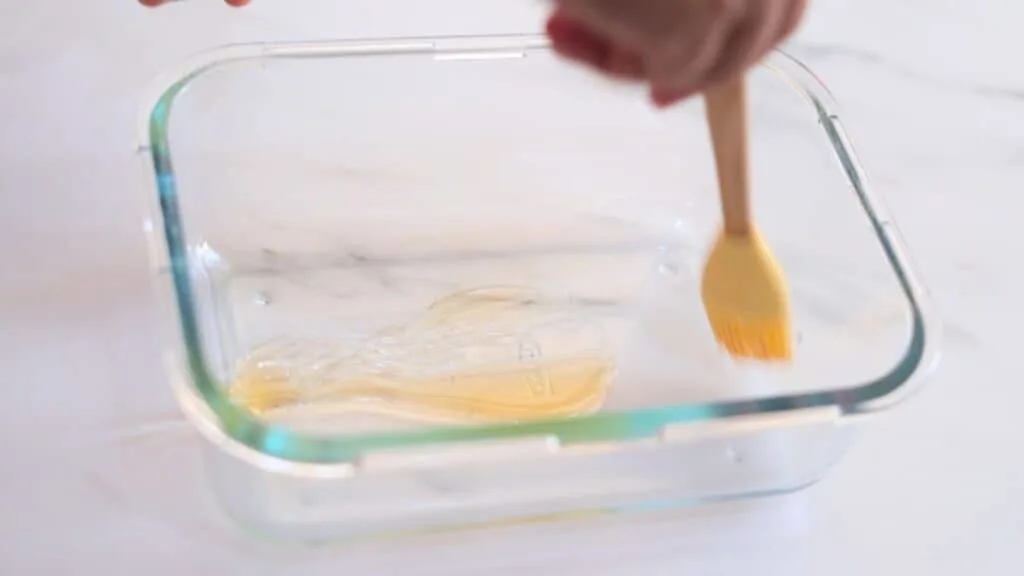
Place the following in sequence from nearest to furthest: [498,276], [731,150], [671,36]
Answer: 1. [671,36]
2. [731,150]
3. [498,276]

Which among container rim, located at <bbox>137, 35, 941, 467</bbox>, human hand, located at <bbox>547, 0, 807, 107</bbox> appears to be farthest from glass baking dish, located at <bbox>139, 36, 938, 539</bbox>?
human hand, located at <bbox>547, 0, 807, 107</bbox>

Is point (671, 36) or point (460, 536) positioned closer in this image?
point (671, 36)

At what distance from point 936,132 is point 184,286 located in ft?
1.30

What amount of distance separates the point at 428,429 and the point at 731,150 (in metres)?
0.15

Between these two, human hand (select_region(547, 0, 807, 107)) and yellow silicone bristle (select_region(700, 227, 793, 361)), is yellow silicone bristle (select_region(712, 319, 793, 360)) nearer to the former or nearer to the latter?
yellow silicone bristle (select_region(700, 227, 793, 361))

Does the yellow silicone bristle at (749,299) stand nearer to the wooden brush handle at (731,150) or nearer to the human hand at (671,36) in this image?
the wooden brush handle at (731,150)

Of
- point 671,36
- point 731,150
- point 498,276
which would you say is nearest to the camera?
point 671,36

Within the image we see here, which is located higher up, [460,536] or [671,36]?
[671,36]

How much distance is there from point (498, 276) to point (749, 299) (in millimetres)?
124

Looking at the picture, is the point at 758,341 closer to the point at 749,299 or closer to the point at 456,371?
the point at 749,299

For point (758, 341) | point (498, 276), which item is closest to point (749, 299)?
point (758, 341)

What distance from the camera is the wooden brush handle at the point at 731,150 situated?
456 millimetres

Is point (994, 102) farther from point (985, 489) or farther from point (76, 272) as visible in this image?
point (76, 272)

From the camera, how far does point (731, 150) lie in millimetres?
480
